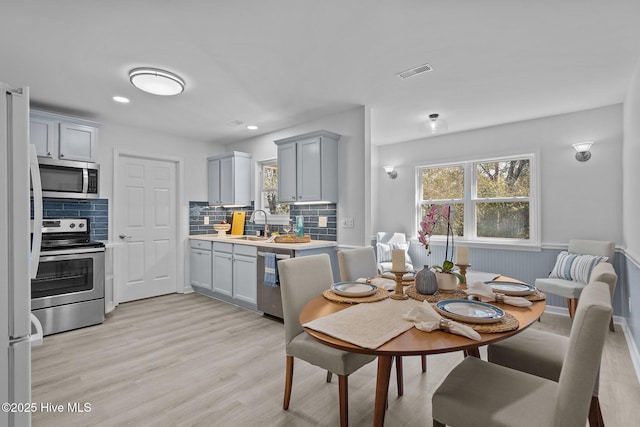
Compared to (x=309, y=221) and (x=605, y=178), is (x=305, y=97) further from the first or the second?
(x=605, y=178)

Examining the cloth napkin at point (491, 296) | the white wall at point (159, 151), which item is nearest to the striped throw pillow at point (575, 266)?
the cloth napkin at point (491, 296)

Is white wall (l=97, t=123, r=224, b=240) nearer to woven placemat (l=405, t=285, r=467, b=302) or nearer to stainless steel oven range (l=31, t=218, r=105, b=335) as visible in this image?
stainless steel oven range (l=31, t=218, r=105, b=335)

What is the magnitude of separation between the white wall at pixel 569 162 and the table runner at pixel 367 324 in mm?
3401

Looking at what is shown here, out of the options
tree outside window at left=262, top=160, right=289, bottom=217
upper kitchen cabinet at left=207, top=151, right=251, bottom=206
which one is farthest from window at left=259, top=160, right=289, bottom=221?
upper kitchen cabinet at left=207, top=151, right=251, bottom=206

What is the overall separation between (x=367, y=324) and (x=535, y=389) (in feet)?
2.40

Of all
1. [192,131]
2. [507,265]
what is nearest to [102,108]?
[192,131]

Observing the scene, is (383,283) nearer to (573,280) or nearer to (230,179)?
(573,280)

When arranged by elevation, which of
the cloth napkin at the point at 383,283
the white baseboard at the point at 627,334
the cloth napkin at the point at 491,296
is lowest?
the white baseboard at the point at 627,334

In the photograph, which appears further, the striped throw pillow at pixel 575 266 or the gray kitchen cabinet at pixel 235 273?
the gray kitchen cabinet at pixel 235 273

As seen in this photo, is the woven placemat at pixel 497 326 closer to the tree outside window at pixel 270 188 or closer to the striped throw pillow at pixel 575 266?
the striped throw pillow at pixel 575 266

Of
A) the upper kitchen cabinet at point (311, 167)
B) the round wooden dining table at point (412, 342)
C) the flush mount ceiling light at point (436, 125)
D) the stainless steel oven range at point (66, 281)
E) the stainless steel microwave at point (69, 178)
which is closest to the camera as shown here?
the round wooden dining table at point (412, 342)

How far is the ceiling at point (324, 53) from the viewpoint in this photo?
6.34 ft

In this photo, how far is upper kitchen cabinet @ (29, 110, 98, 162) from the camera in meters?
3.40

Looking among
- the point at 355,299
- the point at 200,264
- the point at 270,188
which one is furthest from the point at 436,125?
the point at 200,264
